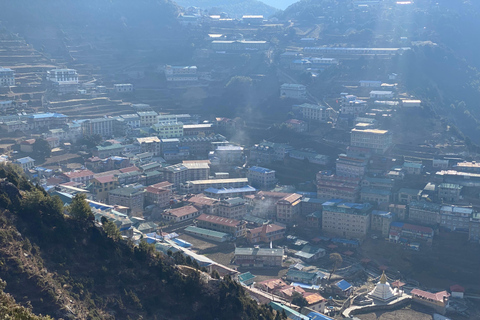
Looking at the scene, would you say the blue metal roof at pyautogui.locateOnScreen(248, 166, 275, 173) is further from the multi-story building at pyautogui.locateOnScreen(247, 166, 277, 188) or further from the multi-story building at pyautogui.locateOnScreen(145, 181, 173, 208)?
the multi-story building at pyautogui.locateOnScreen(145, 181, 173, 208)

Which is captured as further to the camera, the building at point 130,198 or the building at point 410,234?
the building at point 130,198

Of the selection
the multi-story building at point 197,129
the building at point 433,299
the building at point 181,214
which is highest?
the multi-story building at point 197,129

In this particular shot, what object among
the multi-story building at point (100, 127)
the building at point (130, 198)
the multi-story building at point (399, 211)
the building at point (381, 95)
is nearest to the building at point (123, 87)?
the multi-story building at point (100, 127)

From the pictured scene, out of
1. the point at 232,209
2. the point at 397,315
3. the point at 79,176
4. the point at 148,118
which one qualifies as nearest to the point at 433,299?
the point at 397,315

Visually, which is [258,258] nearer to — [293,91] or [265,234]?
[265,234]

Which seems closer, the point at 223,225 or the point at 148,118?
the point at 223,225

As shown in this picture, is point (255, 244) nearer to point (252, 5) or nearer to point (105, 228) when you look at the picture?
point (105, 228)

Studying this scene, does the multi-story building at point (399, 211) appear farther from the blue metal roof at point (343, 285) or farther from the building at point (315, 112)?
the building at point (315, 112)
